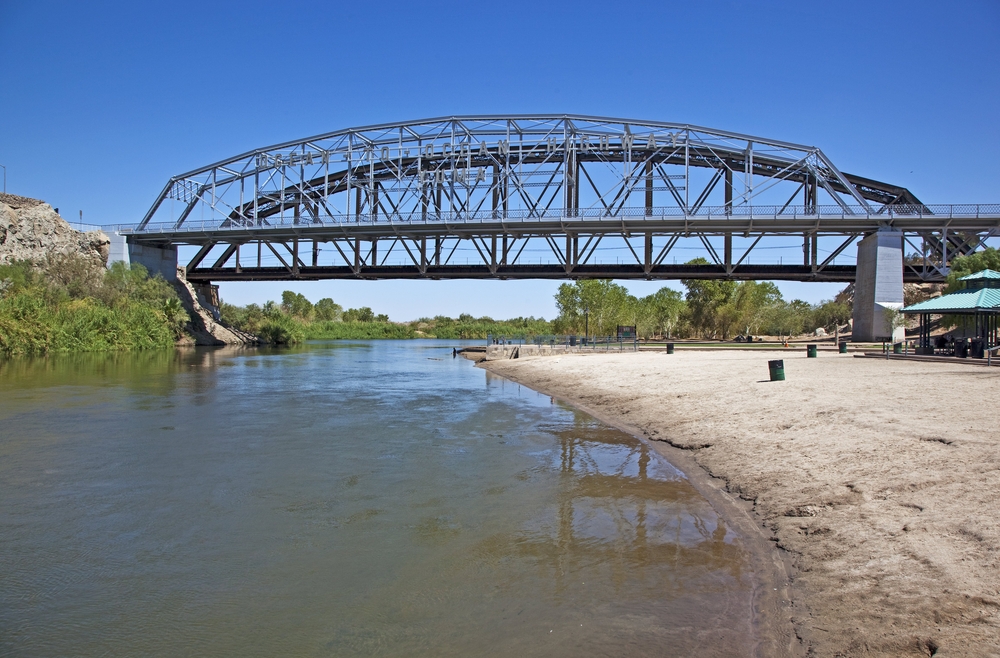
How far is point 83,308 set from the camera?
60688 mm

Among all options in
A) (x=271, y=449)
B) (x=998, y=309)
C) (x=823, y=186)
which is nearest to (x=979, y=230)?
(x=823, y=186)

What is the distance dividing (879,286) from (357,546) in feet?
181

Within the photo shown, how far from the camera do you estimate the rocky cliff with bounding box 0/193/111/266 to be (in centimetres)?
6794

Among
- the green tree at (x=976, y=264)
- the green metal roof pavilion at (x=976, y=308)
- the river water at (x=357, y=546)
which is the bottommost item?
the river water at (x=357, y=546)

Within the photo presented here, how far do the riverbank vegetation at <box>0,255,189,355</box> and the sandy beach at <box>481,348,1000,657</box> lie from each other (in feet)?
173

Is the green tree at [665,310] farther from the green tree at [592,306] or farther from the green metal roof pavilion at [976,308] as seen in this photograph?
the green metal roof pavilion at [976,308]

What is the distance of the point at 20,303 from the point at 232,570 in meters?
56.3

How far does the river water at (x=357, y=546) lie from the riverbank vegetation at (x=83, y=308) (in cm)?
4060

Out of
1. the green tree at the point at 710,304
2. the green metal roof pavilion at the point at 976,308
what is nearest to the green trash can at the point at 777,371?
the green metal roof pavilion at the point at 976,308

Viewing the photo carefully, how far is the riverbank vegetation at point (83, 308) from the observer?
169ft

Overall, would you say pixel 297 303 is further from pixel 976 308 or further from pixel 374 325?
pixel 976 308

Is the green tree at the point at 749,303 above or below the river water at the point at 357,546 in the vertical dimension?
above

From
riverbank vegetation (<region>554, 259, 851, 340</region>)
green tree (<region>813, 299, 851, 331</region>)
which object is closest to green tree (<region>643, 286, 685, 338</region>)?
riverbank vegetation (<region>554, 259, 851, 340</region>)

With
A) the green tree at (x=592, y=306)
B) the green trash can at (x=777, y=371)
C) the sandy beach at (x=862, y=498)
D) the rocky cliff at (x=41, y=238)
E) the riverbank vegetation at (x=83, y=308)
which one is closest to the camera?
the sandy beach at (x=862, y=498)
